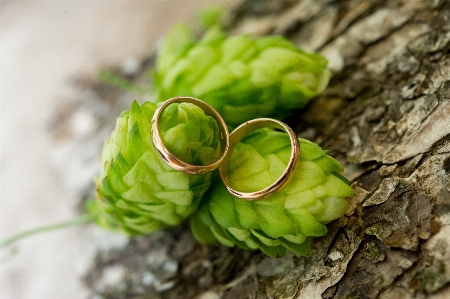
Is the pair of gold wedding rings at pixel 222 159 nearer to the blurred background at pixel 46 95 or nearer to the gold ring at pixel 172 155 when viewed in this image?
the gold ring at pixel 172 155

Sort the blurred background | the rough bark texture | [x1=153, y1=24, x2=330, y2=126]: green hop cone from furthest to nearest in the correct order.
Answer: the blurred background, [x1=153, y1=24, x2=330, y2=126]: green hop cone, the rough bark texture

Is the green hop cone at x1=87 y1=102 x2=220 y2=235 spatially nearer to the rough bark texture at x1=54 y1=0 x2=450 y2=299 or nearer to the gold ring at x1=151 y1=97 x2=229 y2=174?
the gold ring at x1=151 y1=97 x2=229 y2=174

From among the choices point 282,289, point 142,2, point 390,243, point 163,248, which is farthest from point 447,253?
point 142,2

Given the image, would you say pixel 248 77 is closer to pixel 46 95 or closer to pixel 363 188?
pixel 363 188

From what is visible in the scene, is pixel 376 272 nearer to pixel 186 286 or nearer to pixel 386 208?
pixel 386 208

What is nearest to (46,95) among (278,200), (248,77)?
(248,77)

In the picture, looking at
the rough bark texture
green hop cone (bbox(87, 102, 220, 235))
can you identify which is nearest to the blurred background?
the rough bark texture
